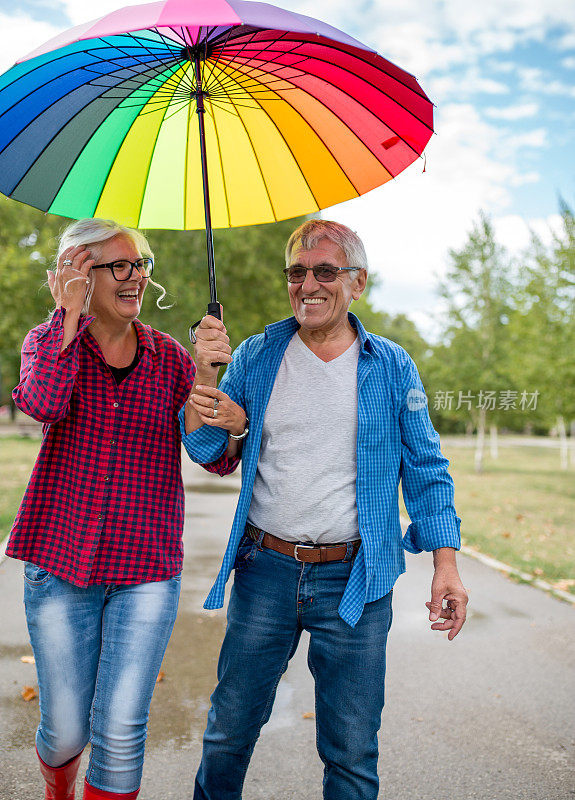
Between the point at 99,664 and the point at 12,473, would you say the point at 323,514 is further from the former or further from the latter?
the point at 12,473

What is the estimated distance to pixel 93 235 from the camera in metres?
2.95

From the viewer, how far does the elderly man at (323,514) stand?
9.23 ft

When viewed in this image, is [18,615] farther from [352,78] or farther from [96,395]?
[352,78]

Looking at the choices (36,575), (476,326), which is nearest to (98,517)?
Result: (36,575)

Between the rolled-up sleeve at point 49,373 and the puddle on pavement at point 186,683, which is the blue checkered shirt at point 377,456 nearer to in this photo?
the rolled-up sleeve at point 49,373

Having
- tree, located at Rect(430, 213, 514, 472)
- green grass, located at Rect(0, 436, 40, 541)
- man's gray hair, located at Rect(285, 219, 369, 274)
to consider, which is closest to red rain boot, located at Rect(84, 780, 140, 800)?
man's gray hair, located at Rect(285, 219, 369, 274)

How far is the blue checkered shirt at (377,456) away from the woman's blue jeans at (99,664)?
0.93 ft

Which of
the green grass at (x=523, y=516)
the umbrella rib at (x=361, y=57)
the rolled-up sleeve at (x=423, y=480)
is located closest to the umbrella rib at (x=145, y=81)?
the umbrella rib at (x=361, y=57)

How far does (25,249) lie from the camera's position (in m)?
19.1

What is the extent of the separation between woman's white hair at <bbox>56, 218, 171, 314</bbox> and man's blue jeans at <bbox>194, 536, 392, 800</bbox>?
1192 mm

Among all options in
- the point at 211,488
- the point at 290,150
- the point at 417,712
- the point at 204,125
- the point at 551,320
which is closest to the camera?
the point at 204,125

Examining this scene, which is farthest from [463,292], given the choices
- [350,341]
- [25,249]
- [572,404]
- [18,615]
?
[350,341]

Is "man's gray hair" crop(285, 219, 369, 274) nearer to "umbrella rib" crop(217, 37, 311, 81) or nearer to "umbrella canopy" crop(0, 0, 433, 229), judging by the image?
"umbrella canopy" crop(0, 0, 433, 229)

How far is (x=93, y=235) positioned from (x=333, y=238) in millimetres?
914
